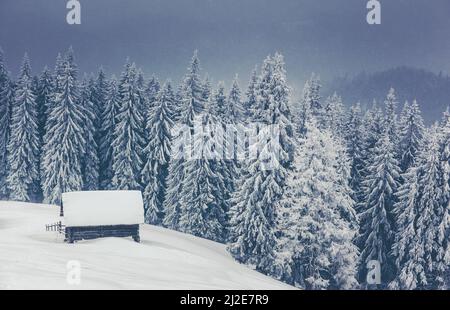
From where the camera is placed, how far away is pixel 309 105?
169 feet

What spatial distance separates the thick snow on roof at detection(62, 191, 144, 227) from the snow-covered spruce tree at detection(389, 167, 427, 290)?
2041cm

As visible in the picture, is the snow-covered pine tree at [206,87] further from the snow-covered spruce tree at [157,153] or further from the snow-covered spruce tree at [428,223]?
the snow-covered spruce tree at [428,223]

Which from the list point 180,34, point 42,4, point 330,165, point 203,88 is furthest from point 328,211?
point 180,34

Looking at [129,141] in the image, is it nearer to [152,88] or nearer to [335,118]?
[152,88]

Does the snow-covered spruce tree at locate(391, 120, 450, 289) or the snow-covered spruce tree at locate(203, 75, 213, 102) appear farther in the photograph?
the snow-covered spruce tree at locate(203, 75, 213, 102)

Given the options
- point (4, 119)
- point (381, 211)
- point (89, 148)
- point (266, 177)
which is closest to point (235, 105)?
point (89, 148)

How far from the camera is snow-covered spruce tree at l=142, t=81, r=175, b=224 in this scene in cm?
5312

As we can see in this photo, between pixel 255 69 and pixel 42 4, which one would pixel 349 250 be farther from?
pixel 42 4

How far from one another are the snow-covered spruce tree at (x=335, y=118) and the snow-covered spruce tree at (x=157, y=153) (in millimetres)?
16417

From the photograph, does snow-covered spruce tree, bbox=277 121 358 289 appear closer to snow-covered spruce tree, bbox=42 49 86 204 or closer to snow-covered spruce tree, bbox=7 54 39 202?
snow-covered spruce tree, bbox=42 49 86 204

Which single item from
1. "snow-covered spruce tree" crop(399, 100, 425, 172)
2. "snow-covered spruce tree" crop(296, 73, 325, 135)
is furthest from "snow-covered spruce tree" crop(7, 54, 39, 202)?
"snow-covered spruce tree" crop(399, 100, 425, 172)

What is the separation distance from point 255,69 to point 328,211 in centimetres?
2631
